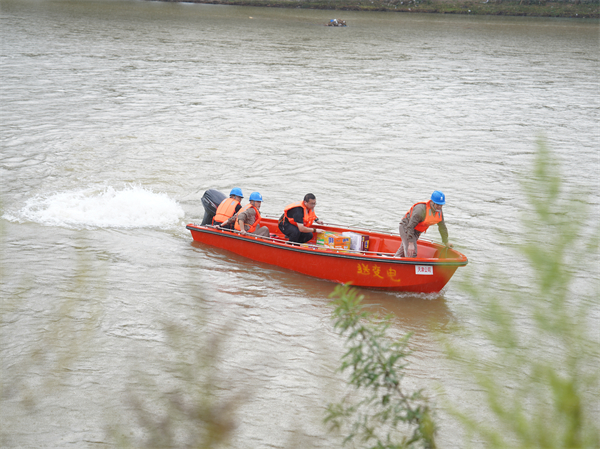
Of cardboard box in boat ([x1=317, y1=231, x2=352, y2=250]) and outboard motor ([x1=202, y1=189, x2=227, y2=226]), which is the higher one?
outboard motor ([x1=202, y1=189, x2=227, y2=226])

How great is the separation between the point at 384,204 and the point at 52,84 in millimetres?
18830

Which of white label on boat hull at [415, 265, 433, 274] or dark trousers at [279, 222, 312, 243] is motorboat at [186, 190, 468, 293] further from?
dark trousers at [279, 222, 312, 243]

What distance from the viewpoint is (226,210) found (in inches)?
454

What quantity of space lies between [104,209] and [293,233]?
5.31 m

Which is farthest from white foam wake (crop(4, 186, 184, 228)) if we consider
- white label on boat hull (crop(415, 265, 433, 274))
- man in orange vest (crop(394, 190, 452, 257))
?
white label on boat hull (crop(415, 265, 433, 274))

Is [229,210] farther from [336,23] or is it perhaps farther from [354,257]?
[336,23]

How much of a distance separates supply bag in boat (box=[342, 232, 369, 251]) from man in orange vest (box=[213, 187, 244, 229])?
8.04 feet

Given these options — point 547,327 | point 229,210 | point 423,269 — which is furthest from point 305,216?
point 547,327

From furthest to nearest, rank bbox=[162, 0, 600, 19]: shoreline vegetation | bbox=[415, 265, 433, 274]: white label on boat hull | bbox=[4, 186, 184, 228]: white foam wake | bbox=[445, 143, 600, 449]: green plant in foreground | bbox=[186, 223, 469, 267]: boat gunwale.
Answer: bbox=[162, 0, 600, 19]: shoreline vegetation → bbox=[4, 186, 184, 228]: white foam wake → bbox=[415, 265, 433, 274]: white label on boat hull → bbox=[186, 223, 469, 267]: boat gunwale → bbox=[445, 143, 600, 449]: green plant in foreground

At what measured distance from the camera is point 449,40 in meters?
44.8

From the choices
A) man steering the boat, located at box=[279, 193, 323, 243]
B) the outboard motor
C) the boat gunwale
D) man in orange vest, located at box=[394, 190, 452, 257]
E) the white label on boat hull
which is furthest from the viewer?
the outboard motor

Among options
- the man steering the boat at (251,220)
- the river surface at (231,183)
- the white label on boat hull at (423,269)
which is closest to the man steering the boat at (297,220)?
the man steering the boat at (251,220)

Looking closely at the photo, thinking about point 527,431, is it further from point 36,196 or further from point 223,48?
point 223,48

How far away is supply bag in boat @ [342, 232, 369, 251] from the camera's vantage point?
34.9 feet
